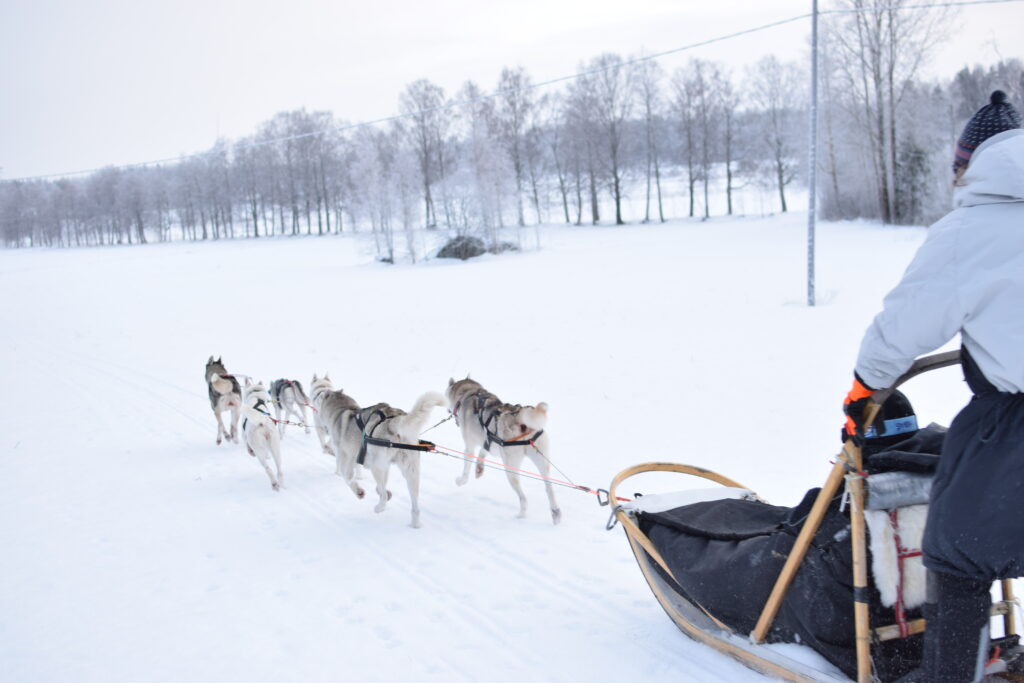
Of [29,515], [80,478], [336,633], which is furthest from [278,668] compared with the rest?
[80,478]

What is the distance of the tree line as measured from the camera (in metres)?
30.5

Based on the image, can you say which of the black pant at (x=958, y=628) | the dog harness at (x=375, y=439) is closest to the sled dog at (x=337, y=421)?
the dog harness at (x=375, y=439)

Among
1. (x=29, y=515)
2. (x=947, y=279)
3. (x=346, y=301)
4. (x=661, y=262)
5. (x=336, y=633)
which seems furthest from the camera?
(x=661, y=262)

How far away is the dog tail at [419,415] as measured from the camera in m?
5.03

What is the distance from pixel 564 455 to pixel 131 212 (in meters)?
80.5

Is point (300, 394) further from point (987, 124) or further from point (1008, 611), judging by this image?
point (987, 124)

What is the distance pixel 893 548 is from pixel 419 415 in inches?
133

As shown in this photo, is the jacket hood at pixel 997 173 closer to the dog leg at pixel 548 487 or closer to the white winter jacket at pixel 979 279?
the white winter jacket at pixel 979 279

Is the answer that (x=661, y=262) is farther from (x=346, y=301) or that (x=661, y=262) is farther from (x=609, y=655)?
(x=609, y=655)

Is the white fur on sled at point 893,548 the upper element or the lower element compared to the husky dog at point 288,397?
upper

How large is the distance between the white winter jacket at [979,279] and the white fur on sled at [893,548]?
65 centimetres

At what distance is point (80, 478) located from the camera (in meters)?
7.18

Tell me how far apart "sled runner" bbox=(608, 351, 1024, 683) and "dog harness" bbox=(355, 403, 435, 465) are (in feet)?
7.75

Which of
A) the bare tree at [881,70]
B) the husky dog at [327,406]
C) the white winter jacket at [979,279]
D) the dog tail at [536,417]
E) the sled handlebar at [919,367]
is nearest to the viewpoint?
the white winter jacket at [979,279]
